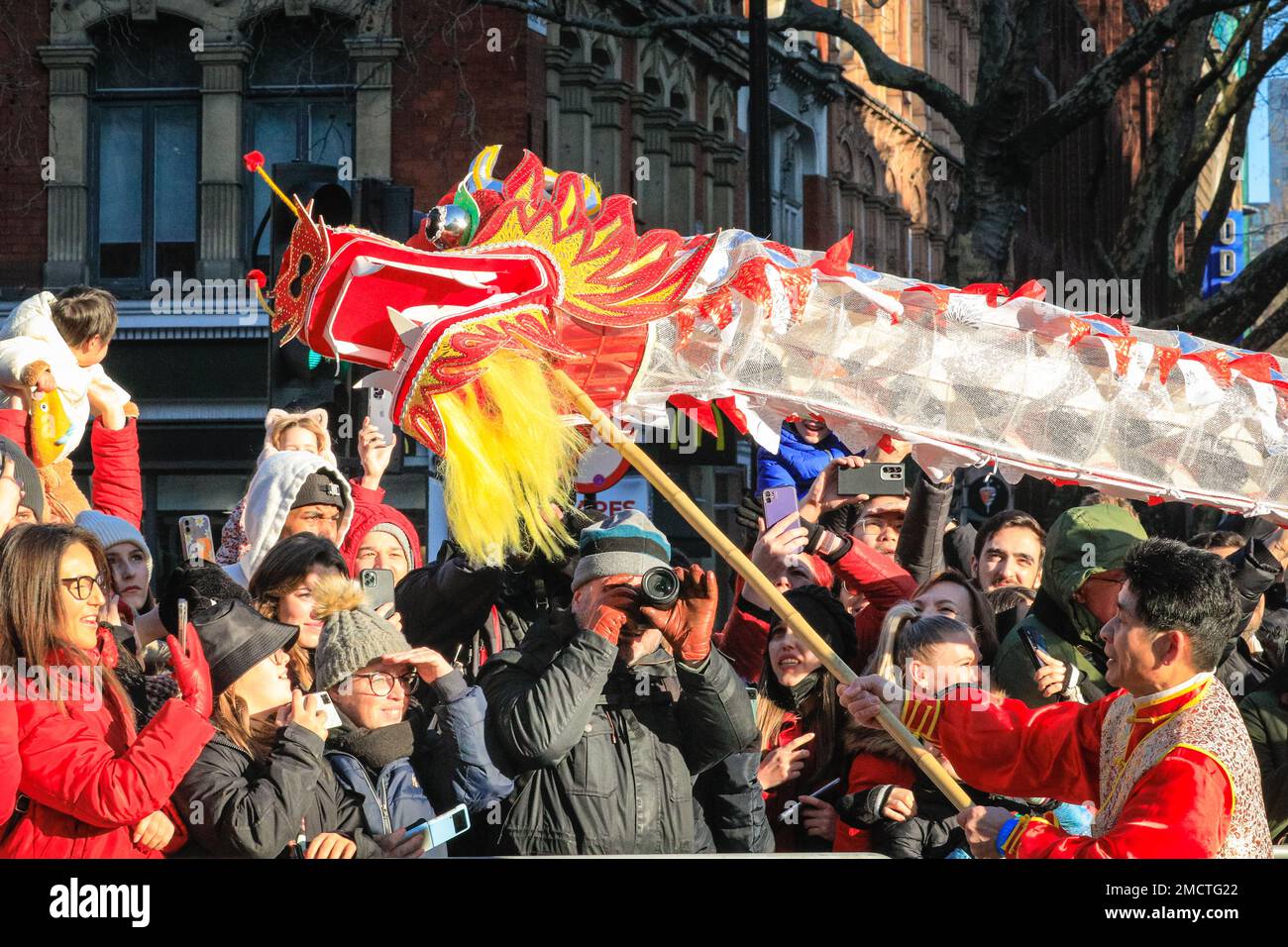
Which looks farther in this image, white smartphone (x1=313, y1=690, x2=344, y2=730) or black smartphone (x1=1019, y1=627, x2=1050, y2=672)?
black smartphone (x1=1019, y1=627, x2=1050, y2=672)

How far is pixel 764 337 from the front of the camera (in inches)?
Answer: 195

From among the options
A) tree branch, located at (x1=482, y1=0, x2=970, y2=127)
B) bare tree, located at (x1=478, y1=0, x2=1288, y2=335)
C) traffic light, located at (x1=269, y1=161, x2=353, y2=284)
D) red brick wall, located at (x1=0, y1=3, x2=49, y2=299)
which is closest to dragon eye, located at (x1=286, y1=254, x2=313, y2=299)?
traffic light, located at (x1=269, y1=161, x2=353, y2=284)

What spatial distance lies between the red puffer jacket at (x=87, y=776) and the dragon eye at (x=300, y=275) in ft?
3.33

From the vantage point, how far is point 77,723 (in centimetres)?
463

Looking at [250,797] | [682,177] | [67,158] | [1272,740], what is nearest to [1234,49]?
[682,177]

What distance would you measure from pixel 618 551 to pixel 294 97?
592 inches

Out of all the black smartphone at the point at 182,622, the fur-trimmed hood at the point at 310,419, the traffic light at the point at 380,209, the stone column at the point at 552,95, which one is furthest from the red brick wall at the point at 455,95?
the black smartphone at the point at 182,622

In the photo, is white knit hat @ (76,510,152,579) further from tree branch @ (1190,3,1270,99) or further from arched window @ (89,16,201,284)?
arched window @ (89,16,201,284)

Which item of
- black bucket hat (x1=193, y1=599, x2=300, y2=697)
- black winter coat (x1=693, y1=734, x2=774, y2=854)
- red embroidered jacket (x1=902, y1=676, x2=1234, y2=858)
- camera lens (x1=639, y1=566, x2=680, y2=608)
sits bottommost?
black winter coat (x1=693, y1=734, x2=774, y2=854)

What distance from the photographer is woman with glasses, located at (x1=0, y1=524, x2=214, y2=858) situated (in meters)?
4.53

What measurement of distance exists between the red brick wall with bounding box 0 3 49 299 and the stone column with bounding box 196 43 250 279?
151 centimetres

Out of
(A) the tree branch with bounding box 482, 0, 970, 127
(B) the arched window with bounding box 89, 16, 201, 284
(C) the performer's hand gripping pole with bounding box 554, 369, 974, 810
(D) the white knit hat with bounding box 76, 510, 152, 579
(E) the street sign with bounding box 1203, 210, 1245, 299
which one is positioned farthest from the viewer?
(E) the street sign with bounding box 1203, 210, 1245, 299

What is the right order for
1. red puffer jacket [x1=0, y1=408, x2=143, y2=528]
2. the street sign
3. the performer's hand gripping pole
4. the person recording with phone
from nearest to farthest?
the performer's hand gripping pole
the person recording with phone
red puffer jacket [x1=0, y1=408, x2=143, y2=528]
the street sign
